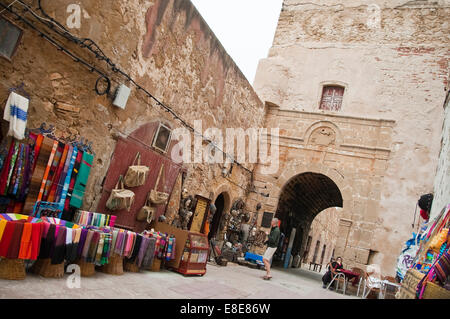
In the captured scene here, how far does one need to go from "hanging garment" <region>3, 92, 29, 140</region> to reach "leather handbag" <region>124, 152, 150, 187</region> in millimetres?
1959

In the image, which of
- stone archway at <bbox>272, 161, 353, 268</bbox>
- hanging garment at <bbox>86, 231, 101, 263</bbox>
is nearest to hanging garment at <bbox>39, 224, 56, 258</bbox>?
hanging garment at <bbox>86, 231, 101, 263</bbox>

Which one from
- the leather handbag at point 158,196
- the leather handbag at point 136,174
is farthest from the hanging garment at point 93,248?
the leather handbag at point 158,196

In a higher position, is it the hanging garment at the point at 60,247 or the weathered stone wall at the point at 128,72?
the weathered stone wall at the point at 128,72

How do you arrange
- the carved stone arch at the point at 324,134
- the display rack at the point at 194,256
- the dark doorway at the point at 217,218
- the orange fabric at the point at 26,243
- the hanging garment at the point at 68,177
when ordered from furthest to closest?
the carved stone arch at the point at 324,134 < the dark doorway at the point at 217,218 < the display rack at the point at 194,256 < the hanging garment at the point at 68,177 < the orange fabric at the point at 26,243

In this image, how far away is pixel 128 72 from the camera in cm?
547

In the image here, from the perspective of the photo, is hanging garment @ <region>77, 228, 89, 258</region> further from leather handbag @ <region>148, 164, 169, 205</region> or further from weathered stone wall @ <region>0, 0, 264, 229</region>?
leather handbag @ <region>148, 164, 169, 205</region>

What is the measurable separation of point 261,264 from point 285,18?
30.1 feet

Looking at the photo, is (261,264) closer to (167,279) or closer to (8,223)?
(167,279)

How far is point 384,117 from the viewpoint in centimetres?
1066

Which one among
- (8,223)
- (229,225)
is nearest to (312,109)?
(229,225)

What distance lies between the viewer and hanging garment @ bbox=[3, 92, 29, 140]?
3738 millimetres

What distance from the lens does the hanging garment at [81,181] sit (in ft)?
15.5

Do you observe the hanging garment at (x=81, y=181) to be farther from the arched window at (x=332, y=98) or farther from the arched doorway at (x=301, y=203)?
the arched window at (x=332, y=98)

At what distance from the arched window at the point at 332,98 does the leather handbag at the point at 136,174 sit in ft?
25.4
